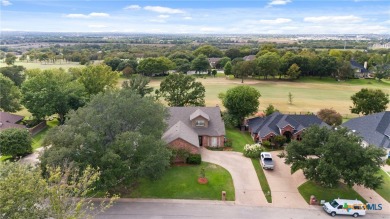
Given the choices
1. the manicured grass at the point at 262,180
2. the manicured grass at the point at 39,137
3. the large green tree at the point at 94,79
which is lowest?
the manicured grass at the point at 262,180

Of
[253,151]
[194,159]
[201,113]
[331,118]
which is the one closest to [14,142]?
[194,159]

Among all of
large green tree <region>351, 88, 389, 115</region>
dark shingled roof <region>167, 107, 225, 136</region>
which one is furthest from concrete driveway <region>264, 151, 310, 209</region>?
large green tree <region>351, 88, 389, 115</region>

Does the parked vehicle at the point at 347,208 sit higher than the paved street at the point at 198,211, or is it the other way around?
the parked vehicle at the point at 347,208

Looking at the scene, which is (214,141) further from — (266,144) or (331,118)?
(331,118)

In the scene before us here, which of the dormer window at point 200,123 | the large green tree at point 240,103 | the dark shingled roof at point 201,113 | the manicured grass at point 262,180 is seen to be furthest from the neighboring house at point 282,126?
the dormer window at point 200,123

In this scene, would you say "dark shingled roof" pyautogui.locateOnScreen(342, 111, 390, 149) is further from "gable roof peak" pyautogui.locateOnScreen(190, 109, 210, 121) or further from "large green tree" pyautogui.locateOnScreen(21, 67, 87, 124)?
"large green tree" pyautogui.locateOnScreen(21, 67, 87, 124)

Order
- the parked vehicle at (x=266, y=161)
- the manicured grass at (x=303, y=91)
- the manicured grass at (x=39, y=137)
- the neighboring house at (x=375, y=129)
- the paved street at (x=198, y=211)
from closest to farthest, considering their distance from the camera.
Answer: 1. the paved street at (x=198, y=211)
2. the parked vehicle at (x=266, y=161)
3. the neighboring house at (x=375, y=129)
4. the manicured grass at (x=39, y=137)
5. the manicured grass at (x=303, y=91)

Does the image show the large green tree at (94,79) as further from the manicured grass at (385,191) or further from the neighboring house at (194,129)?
the manicured grass at (385,191)

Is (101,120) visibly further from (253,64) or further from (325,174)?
(253,64)
